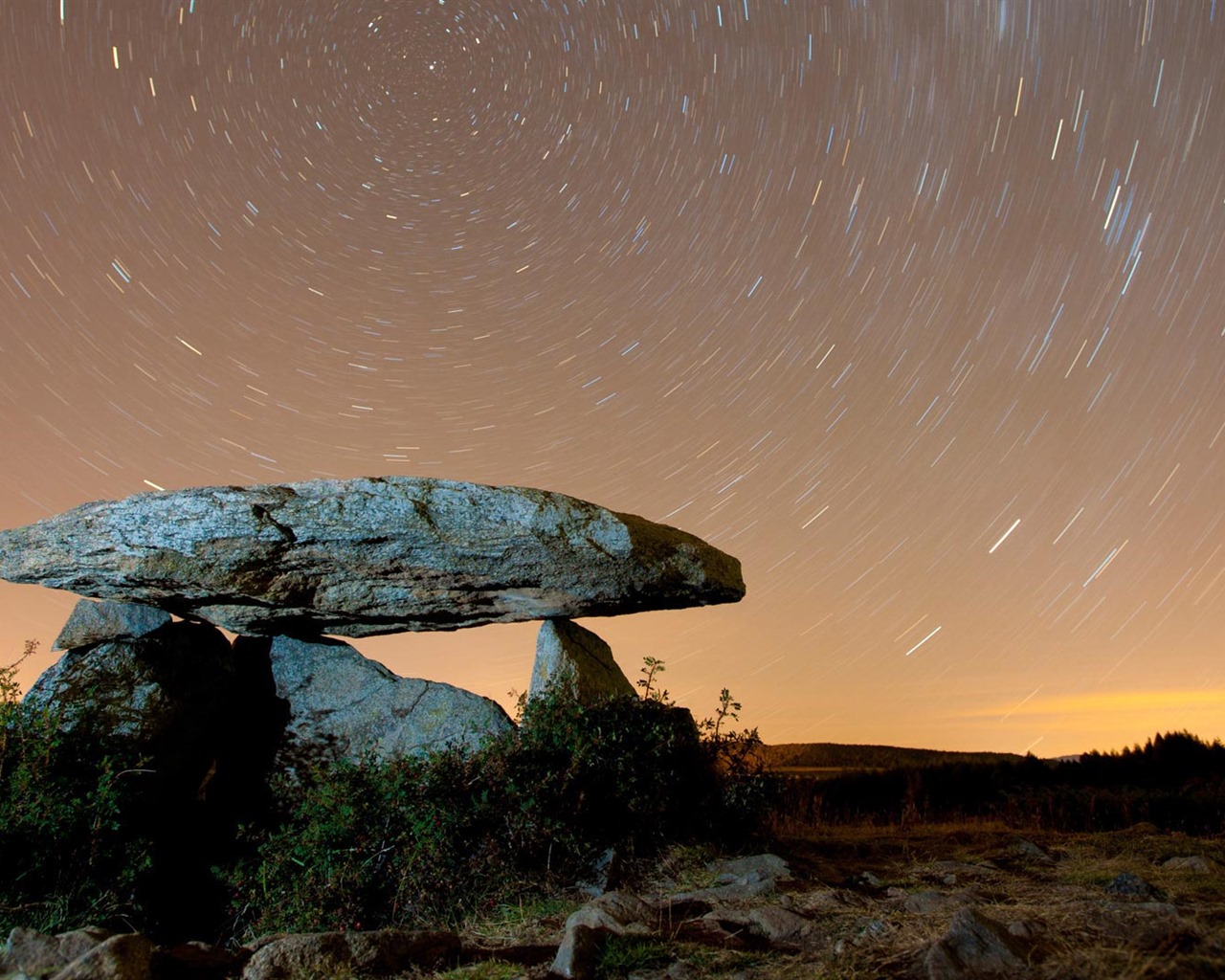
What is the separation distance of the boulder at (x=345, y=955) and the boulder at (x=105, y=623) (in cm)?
751

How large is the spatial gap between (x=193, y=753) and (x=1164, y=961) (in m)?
11.0

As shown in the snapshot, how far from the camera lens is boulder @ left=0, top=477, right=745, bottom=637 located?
10.9 meters

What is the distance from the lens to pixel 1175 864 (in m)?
9.60

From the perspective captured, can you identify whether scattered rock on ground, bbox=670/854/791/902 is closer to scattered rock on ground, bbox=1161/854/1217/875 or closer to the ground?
the ground

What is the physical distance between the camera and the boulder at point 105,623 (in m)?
11.9

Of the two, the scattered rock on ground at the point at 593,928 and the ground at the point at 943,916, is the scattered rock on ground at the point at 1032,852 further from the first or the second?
the scattered rock on ground at the point at 593,928

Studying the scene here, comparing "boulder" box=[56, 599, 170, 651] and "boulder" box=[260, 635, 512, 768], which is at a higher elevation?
"boulder" box=[56, 599, 170, 651]

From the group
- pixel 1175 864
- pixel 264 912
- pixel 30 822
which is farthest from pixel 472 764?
pixel 1175 864

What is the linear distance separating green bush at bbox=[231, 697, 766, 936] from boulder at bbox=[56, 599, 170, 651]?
3.64 metres

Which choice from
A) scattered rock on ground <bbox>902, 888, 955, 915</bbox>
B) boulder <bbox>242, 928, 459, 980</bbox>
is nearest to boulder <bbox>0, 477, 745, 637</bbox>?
scattered rock on ground <bbox>902, 888, 955, 915</bbox>

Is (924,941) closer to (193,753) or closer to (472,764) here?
(472,764)

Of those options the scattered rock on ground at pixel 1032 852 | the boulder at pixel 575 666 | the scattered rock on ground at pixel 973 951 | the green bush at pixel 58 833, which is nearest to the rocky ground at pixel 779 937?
the scattered rock on ground at pixel 973 951

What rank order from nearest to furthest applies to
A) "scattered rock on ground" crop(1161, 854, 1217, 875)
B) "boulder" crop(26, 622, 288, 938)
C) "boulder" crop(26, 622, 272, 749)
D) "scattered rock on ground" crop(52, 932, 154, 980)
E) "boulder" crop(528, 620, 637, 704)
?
1. "scattered rock on ground" crop(52, 932, 154, 980)
2. "scattered rock on ground" crop(1161, 854, 1217, 875)
3. "boulder" crop(26, 622, 288, 938)
4. "boulder" crop(26, 622, 272, 749)
5. "boulder" crop(528, 620, 637, 704)

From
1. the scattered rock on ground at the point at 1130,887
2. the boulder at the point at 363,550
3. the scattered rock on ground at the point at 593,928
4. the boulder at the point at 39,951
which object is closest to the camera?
the boulder at the point at 39,951
